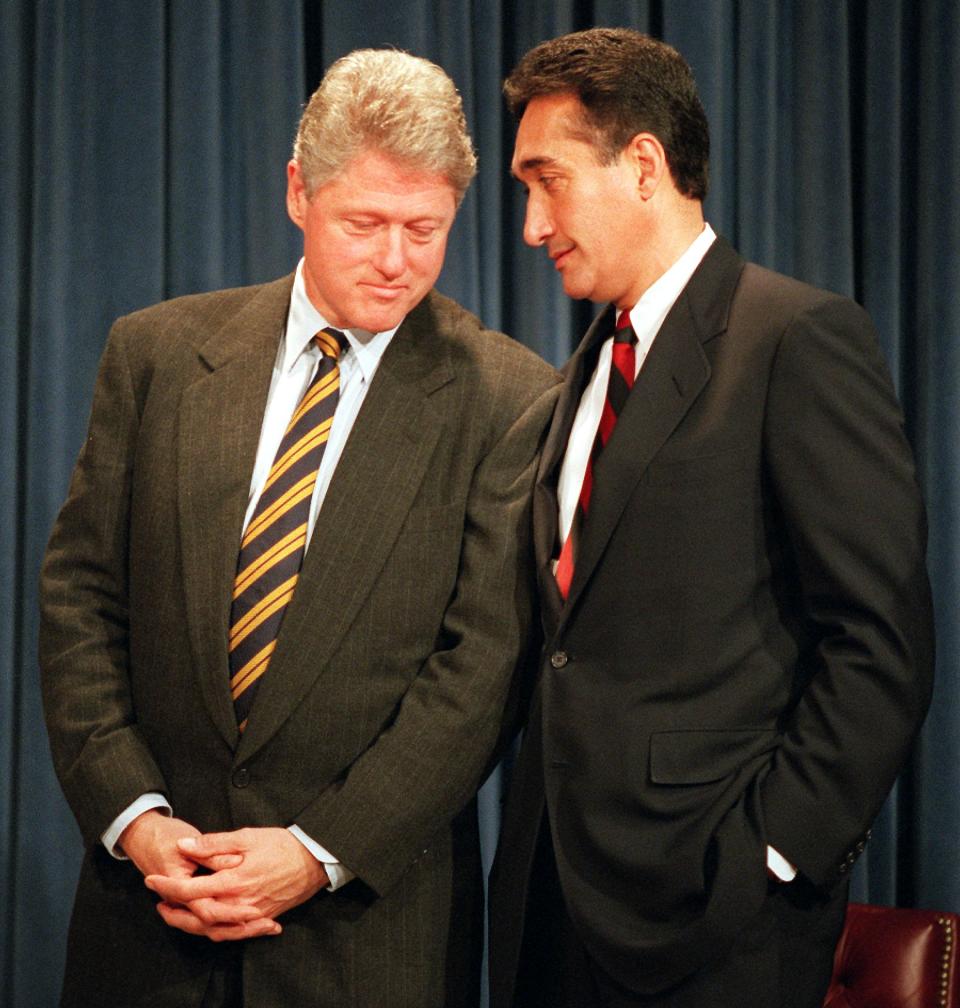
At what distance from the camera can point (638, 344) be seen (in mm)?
1954

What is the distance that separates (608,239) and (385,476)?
465 millimetres

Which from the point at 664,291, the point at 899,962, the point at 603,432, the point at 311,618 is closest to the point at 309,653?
the point at 311,618

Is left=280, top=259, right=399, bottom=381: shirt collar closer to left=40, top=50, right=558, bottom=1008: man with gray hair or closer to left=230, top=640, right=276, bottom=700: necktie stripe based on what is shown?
left=40, top=50, right=558, bottom=1008: man with gray hair

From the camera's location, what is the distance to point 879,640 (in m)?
1.69

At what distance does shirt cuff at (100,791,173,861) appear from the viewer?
6.22 feet

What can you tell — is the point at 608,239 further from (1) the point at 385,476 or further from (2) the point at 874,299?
(2) the point at 874,299

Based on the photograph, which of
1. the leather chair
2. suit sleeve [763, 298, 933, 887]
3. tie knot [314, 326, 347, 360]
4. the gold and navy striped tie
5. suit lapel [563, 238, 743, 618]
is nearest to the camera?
suit sleeve [763, 298, 933, 887]

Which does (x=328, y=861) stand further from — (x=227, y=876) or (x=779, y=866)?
(x=779, y=866)

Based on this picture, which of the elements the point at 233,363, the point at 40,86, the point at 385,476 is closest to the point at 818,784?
the point at 385,476

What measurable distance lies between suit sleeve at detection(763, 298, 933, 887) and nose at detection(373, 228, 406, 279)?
559 mm

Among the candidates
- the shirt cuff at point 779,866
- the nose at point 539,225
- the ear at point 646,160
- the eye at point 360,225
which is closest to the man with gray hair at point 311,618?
the eye at point 360,225

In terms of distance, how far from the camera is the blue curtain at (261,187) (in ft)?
9.46

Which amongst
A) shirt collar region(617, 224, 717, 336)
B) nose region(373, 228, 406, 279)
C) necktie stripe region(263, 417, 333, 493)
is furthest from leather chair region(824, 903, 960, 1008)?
nose region(373, 228, 406, 279)

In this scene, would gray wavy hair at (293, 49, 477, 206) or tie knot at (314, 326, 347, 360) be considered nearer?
gray wavy hair at (293, 49, 477, 206)
